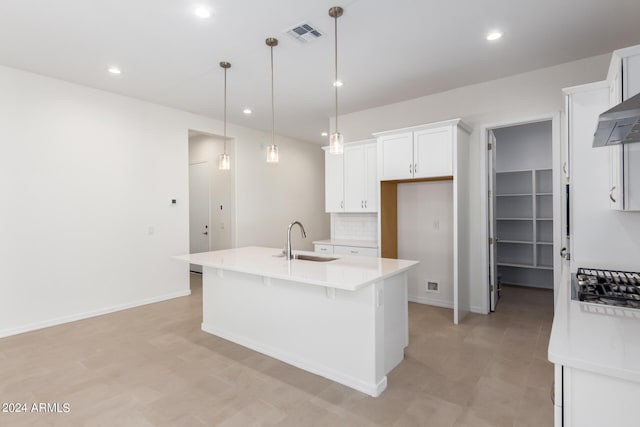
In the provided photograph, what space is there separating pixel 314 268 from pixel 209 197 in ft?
15.2

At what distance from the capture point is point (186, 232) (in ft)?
17.0

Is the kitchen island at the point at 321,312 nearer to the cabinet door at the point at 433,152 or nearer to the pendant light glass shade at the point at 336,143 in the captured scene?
the pendant light glass shade at the point at 336,143

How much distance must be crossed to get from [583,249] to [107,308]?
17.0 feet

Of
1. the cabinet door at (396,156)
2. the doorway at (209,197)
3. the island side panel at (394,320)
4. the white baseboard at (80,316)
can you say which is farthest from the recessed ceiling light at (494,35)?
the white baseboard at (80,316)

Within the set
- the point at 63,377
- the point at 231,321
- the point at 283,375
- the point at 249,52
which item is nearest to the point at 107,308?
the point at 63,377

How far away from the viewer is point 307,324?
274cm

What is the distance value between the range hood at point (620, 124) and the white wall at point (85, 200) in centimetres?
494

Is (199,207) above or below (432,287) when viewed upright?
above

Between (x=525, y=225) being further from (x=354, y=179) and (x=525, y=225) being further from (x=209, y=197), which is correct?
(x=209, y=197)

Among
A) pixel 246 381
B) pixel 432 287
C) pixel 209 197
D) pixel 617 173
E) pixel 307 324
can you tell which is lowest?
pixel 246 381

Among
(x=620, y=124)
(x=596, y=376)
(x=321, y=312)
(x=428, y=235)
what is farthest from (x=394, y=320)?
(x=428, y=235)

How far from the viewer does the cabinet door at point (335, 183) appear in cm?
497

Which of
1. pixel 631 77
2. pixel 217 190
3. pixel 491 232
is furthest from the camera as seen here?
pixel 217 190

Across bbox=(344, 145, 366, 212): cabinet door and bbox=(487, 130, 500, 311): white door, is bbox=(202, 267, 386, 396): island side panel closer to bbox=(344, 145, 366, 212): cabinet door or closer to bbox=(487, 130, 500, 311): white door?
bbox=(344, 145, 366, 212): cabinet door
